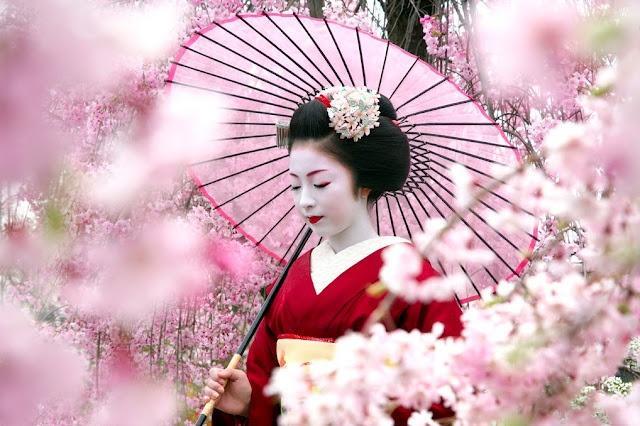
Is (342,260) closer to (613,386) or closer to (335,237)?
(335,237)

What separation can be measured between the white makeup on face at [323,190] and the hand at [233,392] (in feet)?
1.40

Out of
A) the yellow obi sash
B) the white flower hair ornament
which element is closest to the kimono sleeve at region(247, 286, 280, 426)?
the yellow obi sash

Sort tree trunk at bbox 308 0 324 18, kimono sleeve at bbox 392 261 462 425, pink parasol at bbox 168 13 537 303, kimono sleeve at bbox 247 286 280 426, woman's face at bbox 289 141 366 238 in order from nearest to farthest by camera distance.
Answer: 1. kimono sleeve at bbox 392 261 462 425
2. woman's face at bbox 289 141 366 238
3. kimono sleeve at bbox 247 286 280 426
4. pink parasol at bbox 168 13 537 303
5. tree trunk at bbox 308 0 324 18

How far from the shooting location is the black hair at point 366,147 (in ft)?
5.93

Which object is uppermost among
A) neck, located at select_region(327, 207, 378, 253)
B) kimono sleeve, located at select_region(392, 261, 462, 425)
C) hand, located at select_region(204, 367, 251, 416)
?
neck, located at select_region(327, 207, 378, 253)

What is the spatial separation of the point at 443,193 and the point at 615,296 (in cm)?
135

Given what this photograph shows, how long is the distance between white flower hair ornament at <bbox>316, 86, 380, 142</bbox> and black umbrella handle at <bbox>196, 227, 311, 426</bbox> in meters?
0.42

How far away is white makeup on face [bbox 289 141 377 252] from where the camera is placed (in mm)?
1775

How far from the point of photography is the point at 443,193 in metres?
2.13

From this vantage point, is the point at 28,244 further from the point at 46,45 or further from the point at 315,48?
the point at 315,48

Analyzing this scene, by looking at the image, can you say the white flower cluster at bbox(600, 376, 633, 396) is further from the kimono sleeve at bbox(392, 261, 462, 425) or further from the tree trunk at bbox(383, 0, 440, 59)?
the tree trunk at bbox(383, 0, 440, 59)

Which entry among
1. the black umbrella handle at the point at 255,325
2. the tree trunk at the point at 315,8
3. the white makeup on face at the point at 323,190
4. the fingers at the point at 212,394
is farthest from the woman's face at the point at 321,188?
the tree trunk at the point at 315,8

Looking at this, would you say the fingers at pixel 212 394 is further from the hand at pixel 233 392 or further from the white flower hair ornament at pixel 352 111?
the white flower hair ornament at pixel 352 111

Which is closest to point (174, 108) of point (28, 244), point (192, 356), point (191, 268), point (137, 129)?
point (137, 129)
